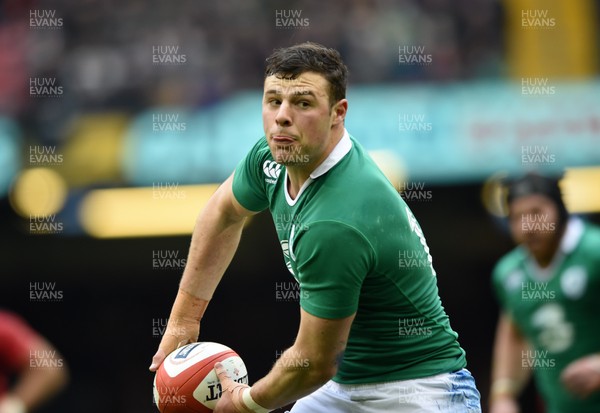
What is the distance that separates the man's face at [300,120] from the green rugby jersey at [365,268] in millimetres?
113

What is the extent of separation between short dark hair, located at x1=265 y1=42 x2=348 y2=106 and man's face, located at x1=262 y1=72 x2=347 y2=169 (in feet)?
0.09

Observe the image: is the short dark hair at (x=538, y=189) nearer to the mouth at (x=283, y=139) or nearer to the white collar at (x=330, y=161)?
the white collar at (x=330, y=161)

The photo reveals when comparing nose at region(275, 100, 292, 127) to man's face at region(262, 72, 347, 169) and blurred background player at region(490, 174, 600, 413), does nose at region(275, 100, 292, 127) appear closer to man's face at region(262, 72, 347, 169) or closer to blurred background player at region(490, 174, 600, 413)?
man's face at region(262, 72, 347, 169)

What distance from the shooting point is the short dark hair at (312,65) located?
16.5 feet

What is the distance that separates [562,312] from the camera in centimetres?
766

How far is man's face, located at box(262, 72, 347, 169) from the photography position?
501cm

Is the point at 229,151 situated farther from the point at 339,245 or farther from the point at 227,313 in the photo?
the point at 339,245

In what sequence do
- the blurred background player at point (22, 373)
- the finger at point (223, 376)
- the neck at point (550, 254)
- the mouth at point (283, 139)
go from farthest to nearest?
the blurred background player at point (22, 373) → the neck at point (550, 254) → the finger at point (223, 376) → the mouth at point (283, 139)

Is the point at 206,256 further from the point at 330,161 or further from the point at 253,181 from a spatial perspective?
the point at 330,161

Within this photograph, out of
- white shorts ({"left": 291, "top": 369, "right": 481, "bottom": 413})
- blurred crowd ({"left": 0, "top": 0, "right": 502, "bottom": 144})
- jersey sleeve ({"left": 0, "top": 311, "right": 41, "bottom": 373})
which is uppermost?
blurred crowd ({"left": 0, "top": 0, "right": 502, "bottom": 144})

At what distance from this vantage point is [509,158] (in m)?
11.0

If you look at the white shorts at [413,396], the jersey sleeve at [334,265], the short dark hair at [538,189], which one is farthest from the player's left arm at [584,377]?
the jersey sleeve at [334,265]

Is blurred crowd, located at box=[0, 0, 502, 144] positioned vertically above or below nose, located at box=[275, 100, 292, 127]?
above

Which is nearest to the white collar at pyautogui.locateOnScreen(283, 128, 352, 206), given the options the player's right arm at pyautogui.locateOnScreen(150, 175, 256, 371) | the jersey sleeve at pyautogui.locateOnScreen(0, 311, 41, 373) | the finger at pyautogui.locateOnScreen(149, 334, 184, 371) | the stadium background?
the player's right arm at pyautogui.locateOnScreen(150, 175, 256, 371)
